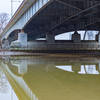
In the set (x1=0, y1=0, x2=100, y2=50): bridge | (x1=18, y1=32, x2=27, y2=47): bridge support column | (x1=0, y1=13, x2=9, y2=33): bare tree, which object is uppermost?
(x1=0, y1=13, x2=9, y2=33): bare tree

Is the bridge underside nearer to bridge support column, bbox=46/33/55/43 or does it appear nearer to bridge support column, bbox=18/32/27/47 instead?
bridge support column, bbox=18/32/27/47

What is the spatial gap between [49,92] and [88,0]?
75.4 ft

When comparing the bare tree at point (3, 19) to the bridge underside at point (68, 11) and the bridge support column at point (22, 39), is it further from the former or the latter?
the bridge support column at point (22, 39)

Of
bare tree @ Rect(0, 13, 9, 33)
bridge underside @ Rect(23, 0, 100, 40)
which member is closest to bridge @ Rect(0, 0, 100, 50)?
bridge underside @ Rect(23, 0, 100, 40)

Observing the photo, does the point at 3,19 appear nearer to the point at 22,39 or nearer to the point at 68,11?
the point at 22,39

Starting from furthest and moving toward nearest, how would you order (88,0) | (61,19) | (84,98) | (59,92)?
(61,19) < (88,0) < (59,92) < (84,98)

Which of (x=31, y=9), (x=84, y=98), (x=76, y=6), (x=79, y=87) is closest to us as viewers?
(x=84, y=98)

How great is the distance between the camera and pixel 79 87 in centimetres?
1081

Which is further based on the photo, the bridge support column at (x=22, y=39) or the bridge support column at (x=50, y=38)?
the bridge support column at (x=50, y=38)

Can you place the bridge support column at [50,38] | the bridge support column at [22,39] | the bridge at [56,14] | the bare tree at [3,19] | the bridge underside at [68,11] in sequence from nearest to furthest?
the bridge underside at [68,11]
the bridge at [56,14]
the bridge support column at [22,39]
the bridge support column at [50,38]
the bare tree at [3,19]

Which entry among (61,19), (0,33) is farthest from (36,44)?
(0,33)

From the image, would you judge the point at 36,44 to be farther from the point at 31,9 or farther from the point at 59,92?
the point at 59,92

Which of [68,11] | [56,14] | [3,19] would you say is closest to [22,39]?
[56,14]

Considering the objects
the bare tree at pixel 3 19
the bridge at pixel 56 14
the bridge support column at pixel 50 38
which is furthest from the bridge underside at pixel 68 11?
the bare tree at pixel 3 19
